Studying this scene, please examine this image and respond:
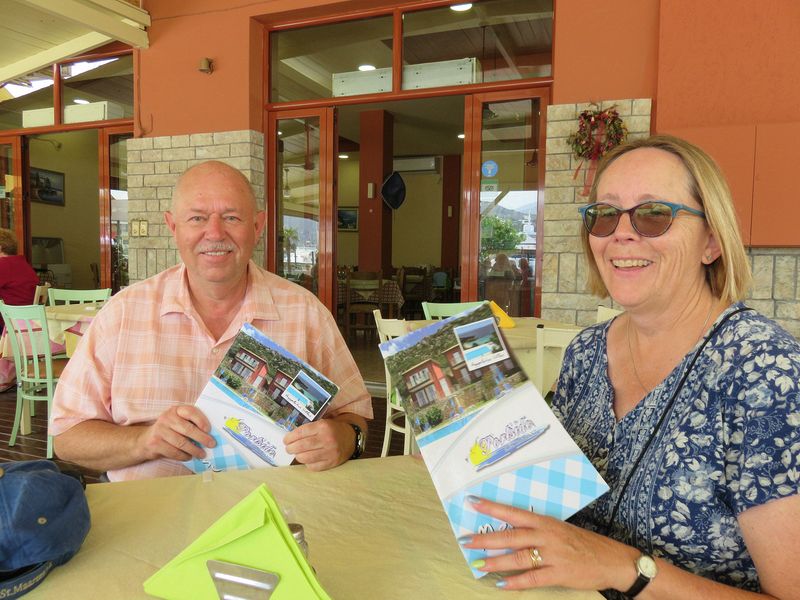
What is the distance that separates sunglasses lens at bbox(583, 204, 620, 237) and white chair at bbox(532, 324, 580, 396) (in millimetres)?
1109

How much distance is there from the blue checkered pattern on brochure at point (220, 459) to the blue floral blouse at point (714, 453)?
0.79 m

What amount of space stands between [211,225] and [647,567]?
4.61 feet

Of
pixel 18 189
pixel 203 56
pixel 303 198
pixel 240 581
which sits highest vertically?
pixel 203 56

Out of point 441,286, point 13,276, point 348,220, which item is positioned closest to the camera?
point 13,276

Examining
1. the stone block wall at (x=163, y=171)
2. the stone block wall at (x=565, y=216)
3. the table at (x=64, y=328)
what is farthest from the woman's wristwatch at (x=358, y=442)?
the stone block wall at (x=163, y=171)

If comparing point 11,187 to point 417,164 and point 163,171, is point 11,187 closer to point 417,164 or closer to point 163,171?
point 163,171

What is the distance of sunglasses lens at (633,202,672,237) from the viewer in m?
1.20

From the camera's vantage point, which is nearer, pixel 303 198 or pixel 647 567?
pixel 647 567

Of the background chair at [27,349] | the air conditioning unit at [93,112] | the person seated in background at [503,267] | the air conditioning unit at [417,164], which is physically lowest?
the background chair at [27,349]

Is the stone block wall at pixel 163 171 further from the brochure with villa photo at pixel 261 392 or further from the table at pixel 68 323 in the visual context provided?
the brochure with villa photo at pixel 261 392

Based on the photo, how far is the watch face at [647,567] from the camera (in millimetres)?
900

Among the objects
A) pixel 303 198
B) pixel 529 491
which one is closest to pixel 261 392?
pixel 529 491

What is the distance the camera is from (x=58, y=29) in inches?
253

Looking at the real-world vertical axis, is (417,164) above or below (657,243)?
above
